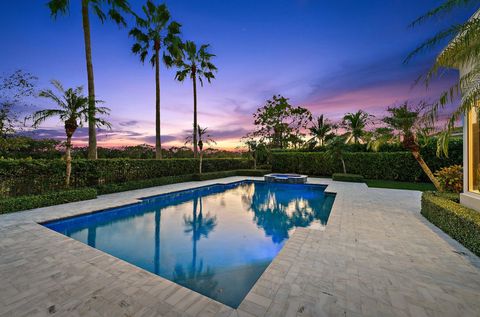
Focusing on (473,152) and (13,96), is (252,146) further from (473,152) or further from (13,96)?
(13,96)

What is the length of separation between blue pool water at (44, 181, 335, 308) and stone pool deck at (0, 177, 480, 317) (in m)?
0.66

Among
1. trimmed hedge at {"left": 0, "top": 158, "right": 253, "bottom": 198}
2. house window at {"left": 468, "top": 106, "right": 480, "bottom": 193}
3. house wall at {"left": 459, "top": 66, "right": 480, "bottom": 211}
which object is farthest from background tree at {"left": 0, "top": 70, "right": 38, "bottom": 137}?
house window at {"left": 468, "top": 106, "right": 480, "bottom": 193}

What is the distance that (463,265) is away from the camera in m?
3.39

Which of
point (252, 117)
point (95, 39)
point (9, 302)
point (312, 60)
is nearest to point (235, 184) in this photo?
point (312, 60)

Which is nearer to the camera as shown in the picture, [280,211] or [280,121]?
[280,211]

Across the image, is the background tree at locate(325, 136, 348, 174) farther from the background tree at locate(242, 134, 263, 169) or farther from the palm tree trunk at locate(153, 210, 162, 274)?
the palm tree trunk at locate(153, 210, 162, 274)

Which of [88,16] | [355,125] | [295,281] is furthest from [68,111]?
[355,125]

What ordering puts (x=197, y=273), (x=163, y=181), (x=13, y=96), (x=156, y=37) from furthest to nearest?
(x=156, y=37)
(x=163, y=181)
(x=13, y=96)
(x=197, y=273)

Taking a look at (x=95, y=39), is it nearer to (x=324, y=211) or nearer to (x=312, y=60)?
(x=312, y=60)

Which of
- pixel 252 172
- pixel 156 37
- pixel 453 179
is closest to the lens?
pixel 453 179

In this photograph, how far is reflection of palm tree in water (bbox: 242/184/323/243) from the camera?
639 centimetres

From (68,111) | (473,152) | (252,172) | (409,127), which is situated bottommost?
(252,172)

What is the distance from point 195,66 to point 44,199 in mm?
14876

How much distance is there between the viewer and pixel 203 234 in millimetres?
5988
